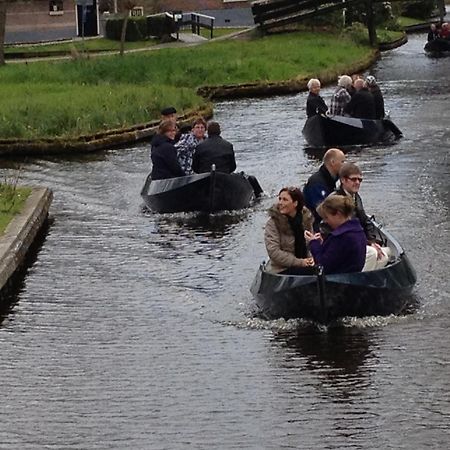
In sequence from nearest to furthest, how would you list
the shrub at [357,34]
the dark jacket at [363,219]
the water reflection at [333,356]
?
the water reflection at [333,356]
the dark jacket at [363,219]
the shrub at [357,34]

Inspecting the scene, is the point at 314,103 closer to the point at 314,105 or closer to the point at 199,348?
the point at 314,105

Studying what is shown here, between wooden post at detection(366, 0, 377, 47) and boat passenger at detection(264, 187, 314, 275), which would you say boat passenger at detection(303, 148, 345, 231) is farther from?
wooden post at detection(366, 0, 377, 47)

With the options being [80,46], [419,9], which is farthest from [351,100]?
[419,9]

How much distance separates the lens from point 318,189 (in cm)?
1377

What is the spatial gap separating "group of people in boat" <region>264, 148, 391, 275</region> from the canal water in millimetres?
653

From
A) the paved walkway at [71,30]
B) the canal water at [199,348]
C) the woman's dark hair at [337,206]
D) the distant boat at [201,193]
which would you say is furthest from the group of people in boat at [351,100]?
the paved walkway at [71,30]

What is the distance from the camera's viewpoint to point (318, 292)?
40.0ft

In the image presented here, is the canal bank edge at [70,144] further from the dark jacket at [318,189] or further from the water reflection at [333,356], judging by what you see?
the water reflection at [333,356]

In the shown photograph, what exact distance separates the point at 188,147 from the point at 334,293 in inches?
309

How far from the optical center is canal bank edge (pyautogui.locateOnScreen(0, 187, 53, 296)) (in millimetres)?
14899

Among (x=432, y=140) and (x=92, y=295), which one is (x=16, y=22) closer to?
(x=432, y=140)

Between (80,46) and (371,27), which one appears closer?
(80,46)

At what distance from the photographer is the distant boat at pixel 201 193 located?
19.0 metres

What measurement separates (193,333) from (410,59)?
38.6m
